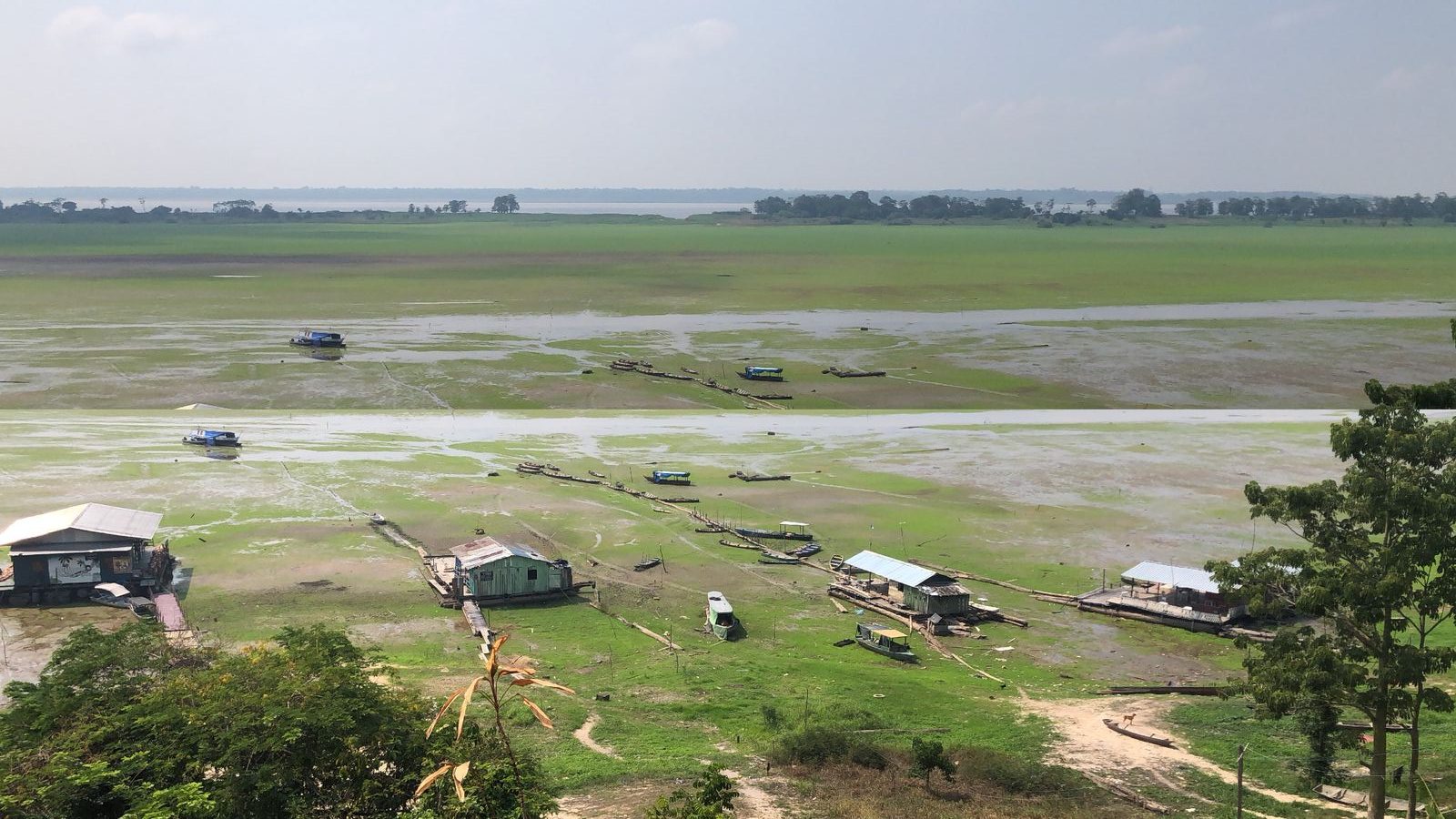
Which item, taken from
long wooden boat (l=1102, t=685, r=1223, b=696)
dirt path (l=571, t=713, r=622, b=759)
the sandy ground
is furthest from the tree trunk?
the sandy ground

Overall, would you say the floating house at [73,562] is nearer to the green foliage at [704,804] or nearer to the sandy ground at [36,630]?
the sandy ground at [36,630]

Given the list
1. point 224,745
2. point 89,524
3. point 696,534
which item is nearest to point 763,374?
point 696,534

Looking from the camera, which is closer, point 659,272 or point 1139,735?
point 1139,735

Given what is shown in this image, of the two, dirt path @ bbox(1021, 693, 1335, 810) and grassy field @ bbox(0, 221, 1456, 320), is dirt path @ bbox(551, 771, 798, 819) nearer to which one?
dirt path @ bbox(1021, 693, 1335, 810)

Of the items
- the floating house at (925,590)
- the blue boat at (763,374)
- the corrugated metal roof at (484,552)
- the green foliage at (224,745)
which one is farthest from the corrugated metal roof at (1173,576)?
the blue boat at (763,374)

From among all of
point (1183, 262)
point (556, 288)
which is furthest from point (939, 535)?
point (1183, 262)

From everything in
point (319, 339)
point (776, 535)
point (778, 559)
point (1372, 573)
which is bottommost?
point (778, 559)

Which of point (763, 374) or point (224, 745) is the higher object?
point (763, 374)

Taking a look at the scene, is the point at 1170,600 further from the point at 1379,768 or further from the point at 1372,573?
the point at 1372,573
